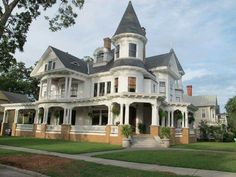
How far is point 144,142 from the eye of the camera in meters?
23.2

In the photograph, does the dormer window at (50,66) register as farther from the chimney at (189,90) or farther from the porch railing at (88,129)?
the chimney at (189,90)

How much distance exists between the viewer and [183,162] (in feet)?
42.0

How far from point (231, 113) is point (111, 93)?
98.4ft

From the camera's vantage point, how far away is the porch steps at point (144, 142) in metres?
22.7

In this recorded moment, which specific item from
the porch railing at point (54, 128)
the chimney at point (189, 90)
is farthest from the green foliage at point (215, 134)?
the chimney at point (189, 90)

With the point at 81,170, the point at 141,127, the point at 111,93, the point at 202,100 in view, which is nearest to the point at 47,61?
the point at 111,93

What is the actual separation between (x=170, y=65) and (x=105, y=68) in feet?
26.4

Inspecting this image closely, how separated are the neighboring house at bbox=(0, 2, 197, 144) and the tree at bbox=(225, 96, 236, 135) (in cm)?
1209

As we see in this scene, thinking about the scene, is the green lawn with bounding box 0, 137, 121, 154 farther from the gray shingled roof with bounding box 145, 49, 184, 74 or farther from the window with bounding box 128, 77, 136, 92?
the gray shingled roof with bounding box 145, 49, 184, 74

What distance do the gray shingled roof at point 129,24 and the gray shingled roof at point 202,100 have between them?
29.0 meters

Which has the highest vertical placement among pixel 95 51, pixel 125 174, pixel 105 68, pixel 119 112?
pixel 95 51

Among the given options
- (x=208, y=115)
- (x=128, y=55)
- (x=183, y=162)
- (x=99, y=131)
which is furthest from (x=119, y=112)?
(x=208, y=115)

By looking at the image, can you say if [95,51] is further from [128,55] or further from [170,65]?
[170,65]

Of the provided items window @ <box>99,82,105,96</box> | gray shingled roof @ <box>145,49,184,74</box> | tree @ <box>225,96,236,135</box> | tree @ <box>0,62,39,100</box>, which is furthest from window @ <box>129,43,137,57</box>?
tree @ <box>0,62,39,100</box>
